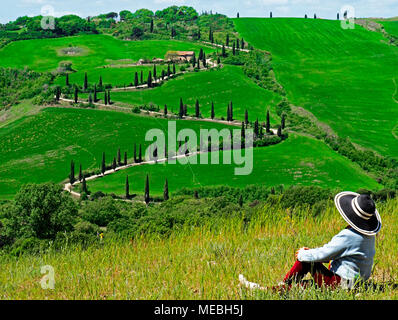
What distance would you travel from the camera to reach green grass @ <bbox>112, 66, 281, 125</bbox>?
162 metres

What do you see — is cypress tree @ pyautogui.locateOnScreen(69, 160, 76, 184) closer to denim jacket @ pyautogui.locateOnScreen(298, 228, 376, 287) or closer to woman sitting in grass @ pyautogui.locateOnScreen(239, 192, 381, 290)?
woman sitting in grass @ pyautogui.locateOnScreen(239, 192, 381, 290)

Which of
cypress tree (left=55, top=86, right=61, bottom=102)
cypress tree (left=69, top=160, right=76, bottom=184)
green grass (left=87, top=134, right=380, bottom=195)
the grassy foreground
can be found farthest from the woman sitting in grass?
cypress tree (left=55, top=86, right=61, bottom=102)

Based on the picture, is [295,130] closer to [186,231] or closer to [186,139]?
[186,139]

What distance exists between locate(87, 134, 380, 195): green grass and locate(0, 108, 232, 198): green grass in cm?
1552

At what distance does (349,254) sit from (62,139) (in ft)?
482

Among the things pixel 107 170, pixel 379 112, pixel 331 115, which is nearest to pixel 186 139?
pixel 107 170

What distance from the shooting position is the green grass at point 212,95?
532 ft

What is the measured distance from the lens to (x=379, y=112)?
538 feet

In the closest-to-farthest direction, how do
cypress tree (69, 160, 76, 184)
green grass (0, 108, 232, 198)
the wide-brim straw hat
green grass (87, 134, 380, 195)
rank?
the wide-brim straw hat, green grass (87, 134, 380, 195), cypress tree (69, 160, 76, 184), green grass (0, 108, 232, 198)

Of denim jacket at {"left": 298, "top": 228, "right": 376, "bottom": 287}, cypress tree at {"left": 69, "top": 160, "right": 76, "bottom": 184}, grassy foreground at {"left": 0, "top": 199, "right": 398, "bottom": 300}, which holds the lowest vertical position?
cypress tree at {"left": 69, "top": 160, "right": 76, "bottom": 184}

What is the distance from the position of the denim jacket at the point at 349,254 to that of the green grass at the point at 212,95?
148 m

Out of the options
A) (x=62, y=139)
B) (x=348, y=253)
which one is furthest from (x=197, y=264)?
(x=62, y=139)

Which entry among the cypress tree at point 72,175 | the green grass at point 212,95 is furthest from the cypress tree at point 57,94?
the cypress tree at point 72,175
